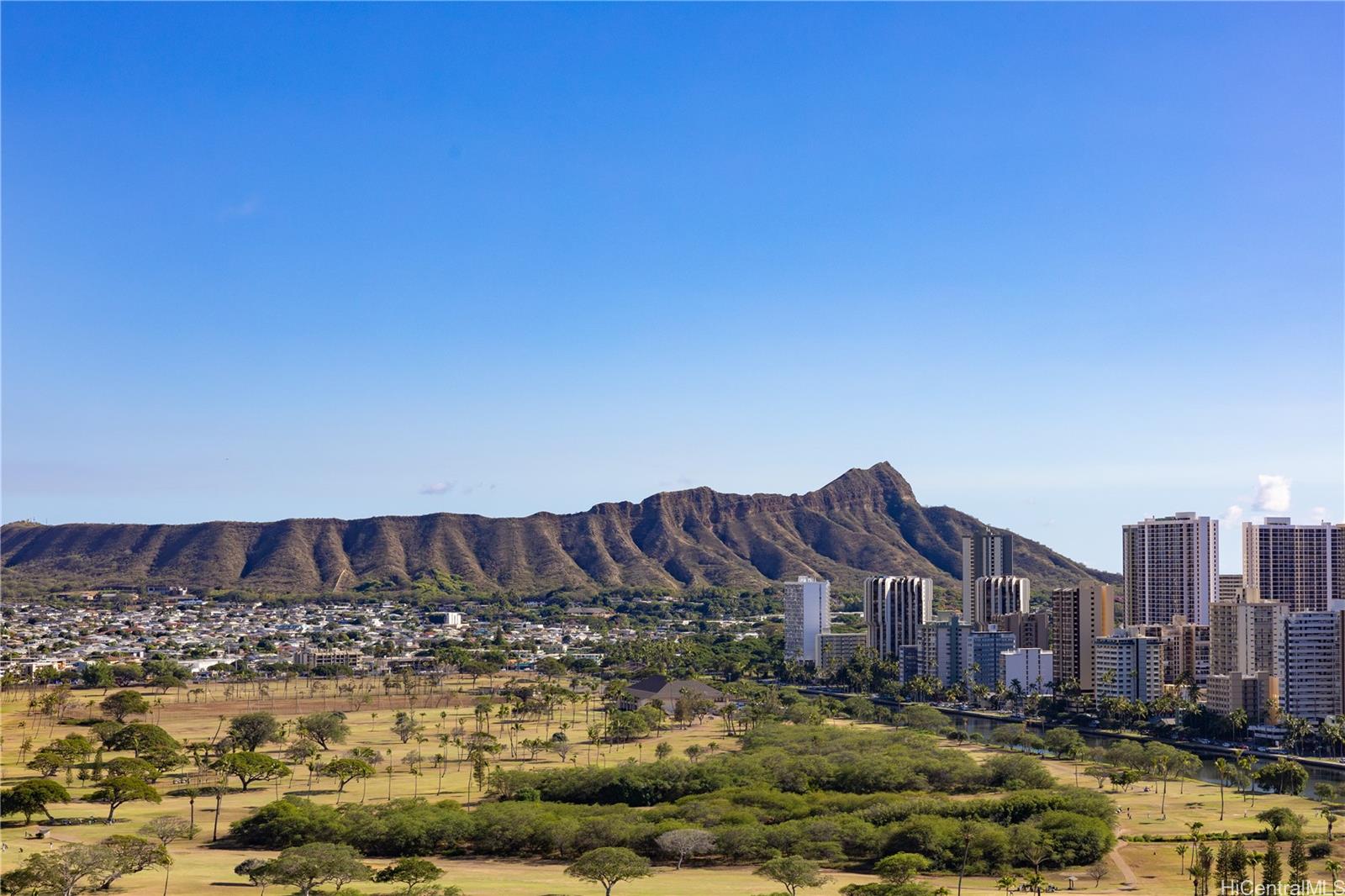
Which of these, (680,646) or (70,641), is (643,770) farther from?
(70,641)

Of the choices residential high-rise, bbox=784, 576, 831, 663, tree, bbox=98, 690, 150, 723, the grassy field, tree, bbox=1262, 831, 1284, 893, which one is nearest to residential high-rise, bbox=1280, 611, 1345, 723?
the grassy field

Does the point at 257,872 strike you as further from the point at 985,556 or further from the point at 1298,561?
the point at 985,556

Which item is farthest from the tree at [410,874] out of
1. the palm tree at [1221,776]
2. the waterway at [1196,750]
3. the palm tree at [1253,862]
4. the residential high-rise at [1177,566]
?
the residential high-rise at [1177,566]

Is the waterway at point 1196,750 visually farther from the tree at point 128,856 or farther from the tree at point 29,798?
the tree at point 29,798

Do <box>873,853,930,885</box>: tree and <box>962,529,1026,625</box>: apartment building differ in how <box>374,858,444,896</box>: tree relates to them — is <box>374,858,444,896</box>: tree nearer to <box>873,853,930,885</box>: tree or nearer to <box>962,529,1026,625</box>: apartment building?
<box>873,853,930,885</box>: tree

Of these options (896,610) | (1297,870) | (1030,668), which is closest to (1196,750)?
(1030,668)

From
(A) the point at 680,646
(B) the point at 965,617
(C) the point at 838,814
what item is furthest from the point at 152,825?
(B) the point at 965,617
